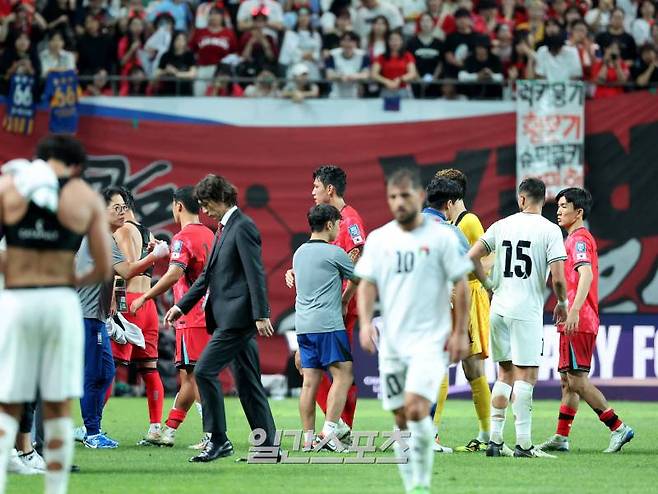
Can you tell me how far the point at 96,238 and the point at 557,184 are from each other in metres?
14.3

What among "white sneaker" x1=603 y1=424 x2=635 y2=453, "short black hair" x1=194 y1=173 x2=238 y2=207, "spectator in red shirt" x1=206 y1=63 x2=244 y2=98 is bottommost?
"white sneaker" x1=603 y1=424 x2=635 y2=453

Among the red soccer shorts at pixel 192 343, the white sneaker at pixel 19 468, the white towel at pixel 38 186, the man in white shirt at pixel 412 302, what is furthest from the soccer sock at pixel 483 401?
the white towel at pixel 38 186

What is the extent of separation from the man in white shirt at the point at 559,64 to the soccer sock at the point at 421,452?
14.3m

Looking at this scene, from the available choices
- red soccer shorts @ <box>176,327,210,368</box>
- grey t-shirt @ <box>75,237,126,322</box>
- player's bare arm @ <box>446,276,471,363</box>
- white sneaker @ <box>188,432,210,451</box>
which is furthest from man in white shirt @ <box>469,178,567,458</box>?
grey t-shirt @ <box>75,237,126,322</box>

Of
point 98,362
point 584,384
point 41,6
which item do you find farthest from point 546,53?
point 98,362

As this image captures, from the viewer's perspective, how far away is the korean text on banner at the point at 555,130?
21000 millimetres

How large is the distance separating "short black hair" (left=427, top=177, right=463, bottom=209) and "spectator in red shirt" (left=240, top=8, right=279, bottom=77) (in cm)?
1025

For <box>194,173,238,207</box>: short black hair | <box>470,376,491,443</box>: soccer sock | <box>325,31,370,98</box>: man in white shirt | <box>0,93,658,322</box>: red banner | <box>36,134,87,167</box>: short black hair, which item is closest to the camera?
<box>36,134,87,167</box>: short black hair

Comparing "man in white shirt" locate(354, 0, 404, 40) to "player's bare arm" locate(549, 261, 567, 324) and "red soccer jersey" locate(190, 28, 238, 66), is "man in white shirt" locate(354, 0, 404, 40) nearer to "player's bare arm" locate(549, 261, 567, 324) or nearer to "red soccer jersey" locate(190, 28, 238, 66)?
"red soccer jersey" locate(190, 28, 238, 66)

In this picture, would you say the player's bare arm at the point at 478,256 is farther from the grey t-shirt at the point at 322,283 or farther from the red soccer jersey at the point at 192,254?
the red soccer jersey at the point at 192,254

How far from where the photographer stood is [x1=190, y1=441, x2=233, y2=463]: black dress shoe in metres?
11.0

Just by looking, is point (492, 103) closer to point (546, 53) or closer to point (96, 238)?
point (546, 53)

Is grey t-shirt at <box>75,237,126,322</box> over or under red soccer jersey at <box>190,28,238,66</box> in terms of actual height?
under

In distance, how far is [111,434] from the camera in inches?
552
